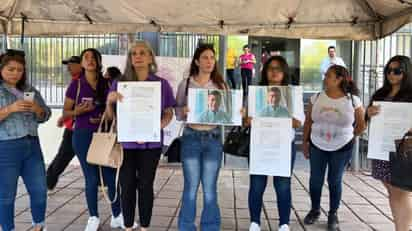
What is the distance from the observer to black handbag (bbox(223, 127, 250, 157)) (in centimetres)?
495

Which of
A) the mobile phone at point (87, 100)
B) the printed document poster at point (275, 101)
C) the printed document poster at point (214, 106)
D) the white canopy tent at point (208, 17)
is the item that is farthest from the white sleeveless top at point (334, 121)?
the mobile phone at point (87, 100)

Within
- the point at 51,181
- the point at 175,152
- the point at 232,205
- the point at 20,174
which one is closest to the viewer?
the point at 20,174

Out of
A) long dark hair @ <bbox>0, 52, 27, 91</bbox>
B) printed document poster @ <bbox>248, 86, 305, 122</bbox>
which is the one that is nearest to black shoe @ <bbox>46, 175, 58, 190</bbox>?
long dark hair @ <bbox>0, 52, 27, 91</bbox>

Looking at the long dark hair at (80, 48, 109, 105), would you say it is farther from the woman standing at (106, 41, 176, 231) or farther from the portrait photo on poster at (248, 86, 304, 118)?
the portrait photo on poster at (248, 86, 304, 118)

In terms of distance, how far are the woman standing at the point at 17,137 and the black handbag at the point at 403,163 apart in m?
3.24

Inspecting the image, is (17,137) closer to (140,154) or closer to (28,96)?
(28,96)

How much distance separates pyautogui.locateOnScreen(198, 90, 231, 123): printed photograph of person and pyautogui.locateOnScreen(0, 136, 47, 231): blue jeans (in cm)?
161

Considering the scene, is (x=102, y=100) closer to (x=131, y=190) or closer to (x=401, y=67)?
(x=131, y=190)

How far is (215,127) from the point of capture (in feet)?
15.4

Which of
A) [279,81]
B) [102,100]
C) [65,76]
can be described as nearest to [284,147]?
[279,81]

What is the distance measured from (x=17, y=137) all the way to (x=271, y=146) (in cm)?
240

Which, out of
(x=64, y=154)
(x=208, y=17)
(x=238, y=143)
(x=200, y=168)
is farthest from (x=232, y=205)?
(x=208, y=17)

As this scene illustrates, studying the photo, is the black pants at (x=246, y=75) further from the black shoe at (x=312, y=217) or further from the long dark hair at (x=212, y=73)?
the long dark hair at (x=212, y=73)

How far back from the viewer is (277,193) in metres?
5.00
